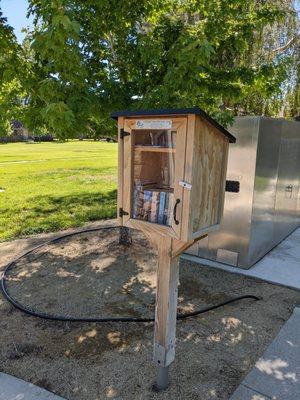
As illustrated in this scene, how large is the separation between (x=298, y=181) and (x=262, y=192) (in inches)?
85.7

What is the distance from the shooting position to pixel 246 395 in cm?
264

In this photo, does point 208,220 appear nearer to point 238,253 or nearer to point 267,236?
point 238,253

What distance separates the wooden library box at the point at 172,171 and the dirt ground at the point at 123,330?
127 centimetres

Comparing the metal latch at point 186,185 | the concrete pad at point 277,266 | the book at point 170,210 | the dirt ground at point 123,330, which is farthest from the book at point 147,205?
the concrete pad at point 277,266

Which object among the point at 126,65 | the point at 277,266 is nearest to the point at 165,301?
the point at 277,266

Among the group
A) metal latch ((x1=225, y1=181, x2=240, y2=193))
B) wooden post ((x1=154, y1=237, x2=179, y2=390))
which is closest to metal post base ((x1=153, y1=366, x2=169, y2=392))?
wooden post ((x1=154, y1=237, x2=179, y2=390))

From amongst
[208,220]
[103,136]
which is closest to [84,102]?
[103,136]

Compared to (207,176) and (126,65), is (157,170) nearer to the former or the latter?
(207,176)

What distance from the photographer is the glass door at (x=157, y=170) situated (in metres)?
2.27

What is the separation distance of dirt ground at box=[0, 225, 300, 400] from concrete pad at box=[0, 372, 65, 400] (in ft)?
0.25

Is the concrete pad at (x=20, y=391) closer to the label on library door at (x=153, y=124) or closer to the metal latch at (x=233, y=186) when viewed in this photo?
the label on library door at (x=153, y=124)

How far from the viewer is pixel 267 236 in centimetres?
571

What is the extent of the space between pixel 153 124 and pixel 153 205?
0.56m

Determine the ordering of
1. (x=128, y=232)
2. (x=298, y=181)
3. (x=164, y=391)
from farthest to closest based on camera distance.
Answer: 1. (x=298, y=181)
2. (x=128, y=232)
3. (x=164, y=391)
